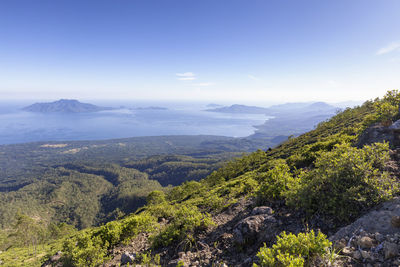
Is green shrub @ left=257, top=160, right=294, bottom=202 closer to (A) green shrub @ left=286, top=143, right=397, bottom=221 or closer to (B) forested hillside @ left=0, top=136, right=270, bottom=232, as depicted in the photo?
(A) green shrub @ left=286, top=143, right=397, bottom=221

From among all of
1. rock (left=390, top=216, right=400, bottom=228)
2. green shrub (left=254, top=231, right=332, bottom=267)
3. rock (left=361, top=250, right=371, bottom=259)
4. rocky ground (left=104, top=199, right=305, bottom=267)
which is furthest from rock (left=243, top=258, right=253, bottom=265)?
rock (left=390, top=216, right=400, bottom=228)

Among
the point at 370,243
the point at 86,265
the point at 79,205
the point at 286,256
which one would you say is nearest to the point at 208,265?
the point at 286,256

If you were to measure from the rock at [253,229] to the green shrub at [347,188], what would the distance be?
3.33ft

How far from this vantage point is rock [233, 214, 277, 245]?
5.32 meters

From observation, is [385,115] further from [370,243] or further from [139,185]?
[139,185]

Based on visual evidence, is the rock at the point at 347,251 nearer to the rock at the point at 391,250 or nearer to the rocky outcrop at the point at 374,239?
the rocky outcrop at the point at 374,239

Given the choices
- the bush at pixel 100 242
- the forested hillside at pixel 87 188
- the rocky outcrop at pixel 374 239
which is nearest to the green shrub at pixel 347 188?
the rocky outcrop at pixel 374 239

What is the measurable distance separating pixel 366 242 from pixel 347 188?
1742 millimetres

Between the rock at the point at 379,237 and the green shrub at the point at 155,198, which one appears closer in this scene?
the rock at the point at 379,237

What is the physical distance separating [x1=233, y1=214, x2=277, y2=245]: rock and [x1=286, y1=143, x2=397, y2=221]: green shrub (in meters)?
1.02

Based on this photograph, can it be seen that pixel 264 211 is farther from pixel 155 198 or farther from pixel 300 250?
pixel 155 198

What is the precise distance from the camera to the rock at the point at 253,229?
17.5ft

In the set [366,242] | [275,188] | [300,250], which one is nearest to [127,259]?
[300,250]

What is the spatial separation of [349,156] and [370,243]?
8.75 ft
